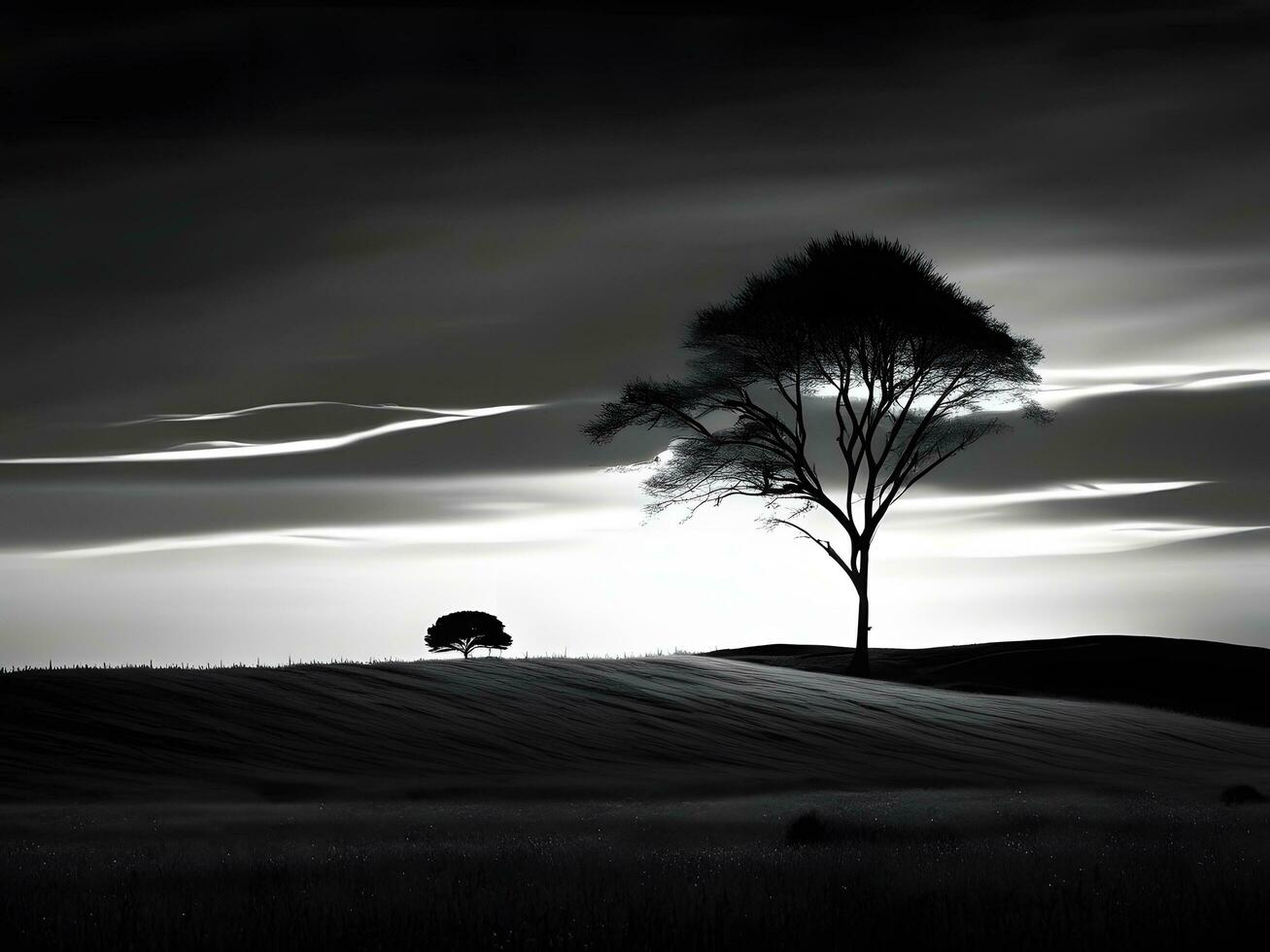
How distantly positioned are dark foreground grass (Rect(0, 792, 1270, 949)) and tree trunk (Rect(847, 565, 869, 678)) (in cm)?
2857

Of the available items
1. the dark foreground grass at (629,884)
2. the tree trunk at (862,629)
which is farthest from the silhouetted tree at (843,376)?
the dark foreground grass at (629,884)

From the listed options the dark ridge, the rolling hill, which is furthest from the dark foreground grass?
the dark ridge

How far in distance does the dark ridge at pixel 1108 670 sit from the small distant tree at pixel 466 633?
14.7m

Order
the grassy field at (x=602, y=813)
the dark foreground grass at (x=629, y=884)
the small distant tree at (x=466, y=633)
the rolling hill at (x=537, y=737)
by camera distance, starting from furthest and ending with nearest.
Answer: the small distant tree at (x=466, y=633) → the rolling hill at (x=537, y=737) → the grassy field at (x=602, y=813) → the dark foreground grass at (x=629, y=884)

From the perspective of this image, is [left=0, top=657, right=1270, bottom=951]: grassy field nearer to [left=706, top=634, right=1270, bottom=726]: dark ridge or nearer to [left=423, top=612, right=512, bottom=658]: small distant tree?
[left=706, top=634, right=1270, bottom=726]: dark ridge

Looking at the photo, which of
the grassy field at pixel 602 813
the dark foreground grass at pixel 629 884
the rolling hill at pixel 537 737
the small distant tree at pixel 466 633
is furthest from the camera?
the small distant tree at pixel 466 633

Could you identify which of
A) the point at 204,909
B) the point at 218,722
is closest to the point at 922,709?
the point at 218,722

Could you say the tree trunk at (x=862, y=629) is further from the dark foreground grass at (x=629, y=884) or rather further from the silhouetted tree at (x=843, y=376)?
the dark foreground grass at (x=629, y=884)

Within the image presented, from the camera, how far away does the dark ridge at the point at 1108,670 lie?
46.1 meters

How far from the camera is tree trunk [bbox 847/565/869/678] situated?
4491cm

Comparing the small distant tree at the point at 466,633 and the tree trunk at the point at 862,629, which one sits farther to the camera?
the small distant tree at the point at 466,633

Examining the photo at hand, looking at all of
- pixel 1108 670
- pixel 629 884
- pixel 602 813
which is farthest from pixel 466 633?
pixel 629 884

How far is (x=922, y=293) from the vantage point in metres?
43.4

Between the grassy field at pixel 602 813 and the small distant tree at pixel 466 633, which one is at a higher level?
the small distant tree at pixel 466 633
